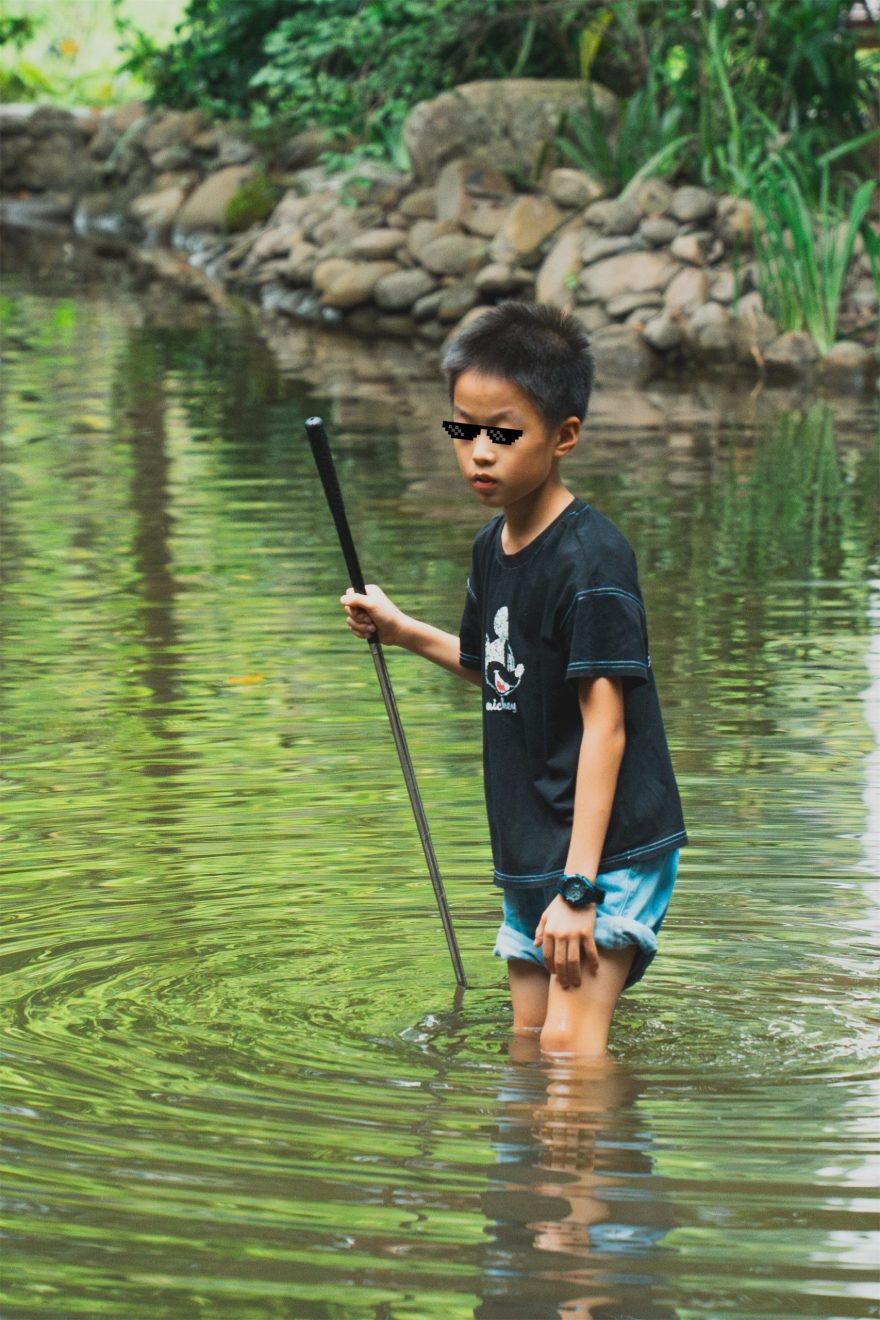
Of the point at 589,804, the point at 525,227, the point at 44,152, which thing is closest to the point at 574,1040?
the point at 589,804

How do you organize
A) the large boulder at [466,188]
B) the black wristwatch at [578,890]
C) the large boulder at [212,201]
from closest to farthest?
the black wristwatch at [578,890] < the large boulder at [466,188] < the large boulder at [212,201]

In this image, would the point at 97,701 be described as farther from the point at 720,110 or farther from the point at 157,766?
the point at 720,110

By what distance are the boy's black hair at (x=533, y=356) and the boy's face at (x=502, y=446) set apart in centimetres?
1

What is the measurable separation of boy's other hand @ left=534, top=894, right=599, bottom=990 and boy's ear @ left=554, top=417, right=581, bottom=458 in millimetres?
660

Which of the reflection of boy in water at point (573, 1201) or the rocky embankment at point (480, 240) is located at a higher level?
the rocky embankment at point (480, 240)

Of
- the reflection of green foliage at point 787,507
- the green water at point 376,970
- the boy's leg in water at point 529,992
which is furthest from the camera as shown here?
the reflection of green foliage at point 787,507

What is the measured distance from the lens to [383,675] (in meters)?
3.79

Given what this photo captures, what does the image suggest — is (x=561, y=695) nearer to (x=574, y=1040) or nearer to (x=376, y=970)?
(x=574, y=1040)

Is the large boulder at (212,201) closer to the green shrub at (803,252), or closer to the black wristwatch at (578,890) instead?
the green shrub at (803,252)

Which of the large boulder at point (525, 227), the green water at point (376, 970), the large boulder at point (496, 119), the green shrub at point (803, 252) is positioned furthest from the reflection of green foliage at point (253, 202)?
the green water at point (376, 970)

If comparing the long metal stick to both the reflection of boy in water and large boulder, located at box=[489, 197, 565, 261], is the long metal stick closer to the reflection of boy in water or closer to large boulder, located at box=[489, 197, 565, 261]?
the reflection of boy in water

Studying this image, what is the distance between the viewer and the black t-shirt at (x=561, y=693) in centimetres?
331

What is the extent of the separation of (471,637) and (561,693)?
0.31 metres

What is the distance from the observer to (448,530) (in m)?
8.84
